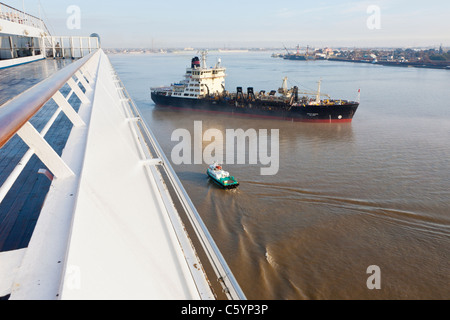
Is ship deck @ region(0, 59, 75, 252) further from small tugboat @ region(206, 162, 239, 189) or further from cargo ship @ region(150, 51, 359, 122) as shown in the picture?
cargo ship @ region(150, 51, 359, 122)

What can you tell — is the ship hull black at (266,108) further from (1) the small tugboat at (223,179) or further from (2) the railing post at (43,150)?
(2) the railing post at (43,150)

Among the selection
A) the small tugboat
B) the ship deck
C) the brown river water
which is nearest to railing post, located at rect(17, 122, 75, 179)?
the ship deck

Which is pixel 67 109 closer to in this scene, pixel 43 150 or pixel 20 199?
pixel 20 199

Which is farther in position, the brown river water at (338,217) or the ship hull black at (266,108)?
the ship hull black at (266,108)

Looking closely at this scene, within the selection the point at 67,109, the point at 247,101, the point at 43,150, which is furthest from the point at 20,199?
the point at 247,101

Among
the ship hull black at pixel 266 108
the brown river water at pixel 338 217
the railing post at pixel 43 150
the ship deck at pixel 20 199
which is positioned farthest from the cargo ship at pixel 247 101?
the railing post at pixel 43 150

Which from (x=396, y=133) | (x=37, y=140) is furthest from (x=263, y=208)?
(x=396, y=133)
